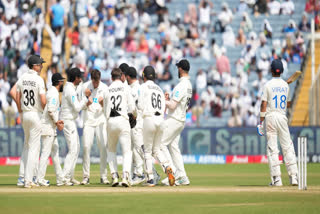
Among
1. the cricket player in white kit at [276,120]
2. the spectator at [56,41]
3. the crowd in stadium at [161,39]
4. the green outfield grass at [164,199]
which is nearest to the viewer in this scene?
the green outfield grass at [164,199]

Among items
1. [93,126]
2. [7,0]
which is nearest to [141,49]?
[7,0]

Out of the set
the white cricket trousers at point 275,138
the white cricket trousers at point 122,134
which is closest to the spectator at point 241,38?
the white cricket trousers at point 275,138

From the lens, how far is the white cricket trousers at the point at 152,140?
1582 cm

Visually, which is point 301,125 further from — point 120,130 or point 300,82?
point 120,130

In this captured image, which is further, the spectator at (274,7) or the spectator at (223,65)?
the spectator at (274,7)

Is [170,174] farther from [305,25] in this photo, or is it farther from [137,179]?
[305,25]

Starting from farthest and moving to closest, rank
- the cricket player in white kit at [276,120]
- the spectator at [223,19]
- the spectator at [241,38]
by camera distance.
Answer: the spectator at [223,19] < the spectator at [241,38] < the cricket player in white kit at [276,120]

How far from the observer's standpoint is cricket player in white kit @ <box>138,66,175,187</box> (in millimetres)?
15812

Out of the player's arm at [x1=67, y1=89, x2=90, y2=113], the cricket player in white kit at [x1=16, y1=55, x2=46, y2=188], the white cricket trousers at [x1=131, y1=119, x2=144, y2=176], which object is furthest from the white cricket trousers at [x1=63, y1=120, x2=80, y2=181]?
the white cricket trousers at [x1=131, y1=119, x2=144, y2=176]

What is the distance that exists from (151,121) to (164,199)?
324 centimetres

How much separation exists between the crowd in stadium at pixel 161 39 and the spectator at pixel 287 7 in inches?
1.1

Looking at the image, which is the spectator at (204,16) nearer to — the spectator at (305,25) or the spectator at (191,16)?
the spectator at (191,16)

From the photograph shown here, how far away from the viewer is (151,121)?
622 inches

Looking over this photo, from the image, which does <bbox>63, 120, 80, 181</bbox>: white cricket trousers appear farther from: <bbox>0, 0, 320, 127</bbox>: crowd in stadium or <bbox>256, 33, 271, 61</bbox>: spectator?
<bbox>256, 33, 271, 61</bbox>: spectator
